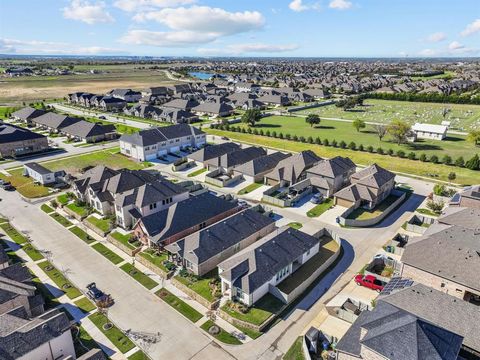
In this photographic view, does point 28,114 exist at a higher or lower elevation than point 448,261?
higher

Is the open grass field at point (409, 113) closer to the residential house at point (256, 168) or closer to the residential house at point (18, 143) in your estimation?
the residential house at point (256, 168)

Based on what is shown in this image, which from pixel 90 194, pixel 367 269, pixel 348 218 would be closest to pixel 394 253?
pixel 367 269

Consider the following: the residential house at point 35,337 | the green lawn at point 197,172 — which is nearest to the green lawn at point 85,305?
the residential house at point 35,337

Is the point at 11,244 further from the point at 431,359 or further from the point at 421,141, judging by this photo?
the point at 421,141

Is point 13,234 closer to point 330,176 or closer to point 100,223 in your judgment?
point 100,223

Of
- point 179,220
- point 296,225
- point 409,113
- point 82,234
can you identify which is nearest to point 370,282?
point 296,225
